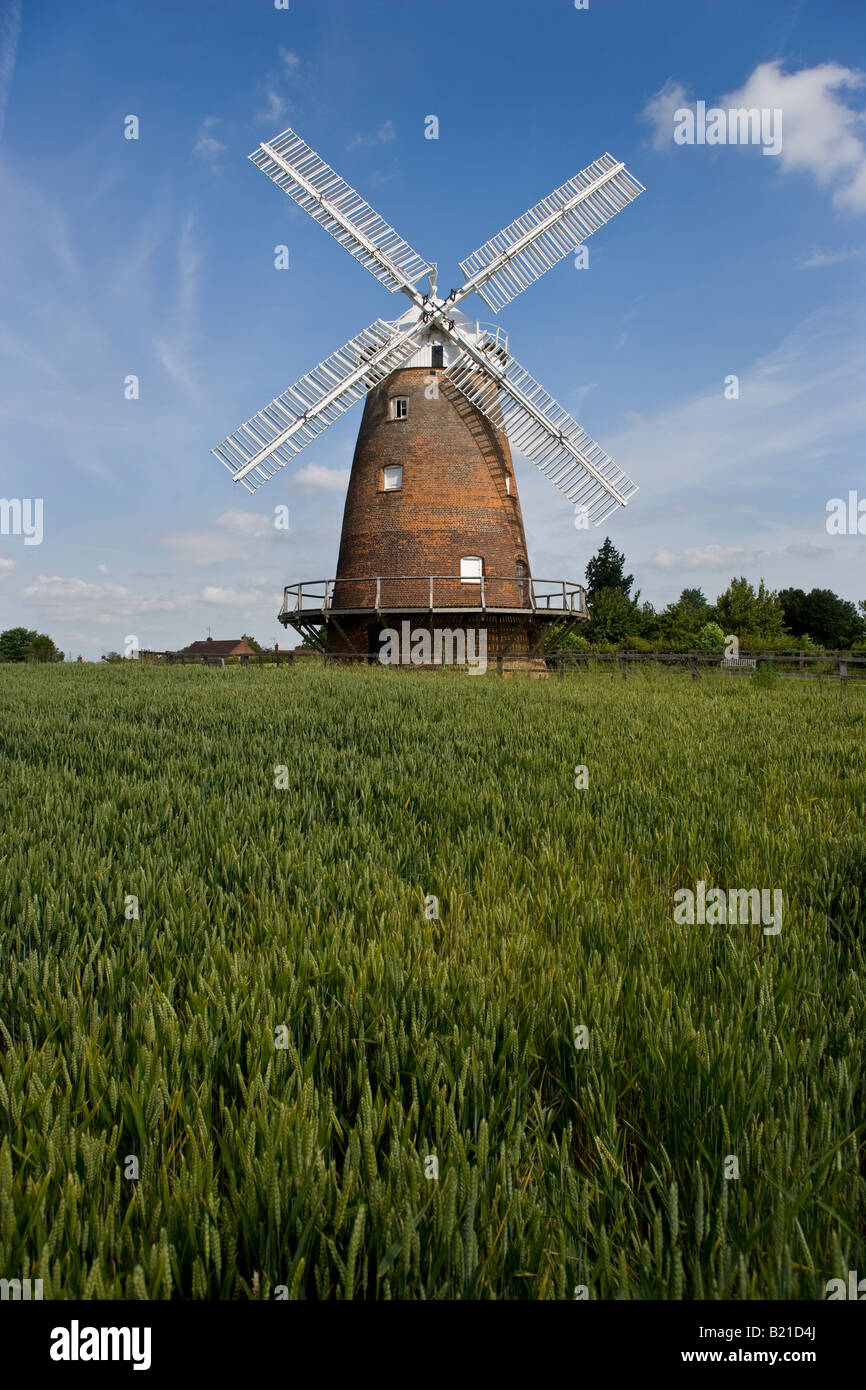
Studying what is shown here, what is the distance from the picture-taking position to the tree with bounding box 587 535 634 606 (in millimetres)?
71312

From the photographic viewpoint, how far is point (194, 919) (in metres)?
2.55

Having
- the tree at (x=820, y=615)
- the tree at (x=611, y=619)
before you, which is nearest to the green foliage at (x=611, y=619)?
the tree at (x=611, y=619)

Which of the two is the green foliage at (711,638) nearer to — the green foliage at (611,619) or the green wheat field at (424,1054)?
the green foliage at (611,619)

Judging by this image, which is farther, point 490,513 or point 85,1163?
point 490,513

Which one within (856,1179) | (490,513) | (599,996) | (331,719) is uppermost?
(490,513)

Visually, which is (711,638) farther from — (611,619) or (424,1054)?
(424,1054)

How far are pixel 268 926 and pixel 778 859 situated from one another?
240cm

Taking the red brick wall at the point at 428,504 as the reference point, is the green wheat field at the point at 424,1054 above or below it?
below

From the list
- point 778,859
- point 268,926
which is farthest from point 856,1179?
point 778,859

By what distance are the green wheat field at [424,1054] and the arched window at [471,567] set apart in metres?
17.3

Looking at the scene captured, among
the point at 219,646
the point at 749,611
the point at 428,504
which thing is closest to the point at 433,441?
the point at 428,504

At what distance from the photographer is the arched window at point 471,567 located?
21.4 m

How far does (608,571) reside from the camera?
71500mm
